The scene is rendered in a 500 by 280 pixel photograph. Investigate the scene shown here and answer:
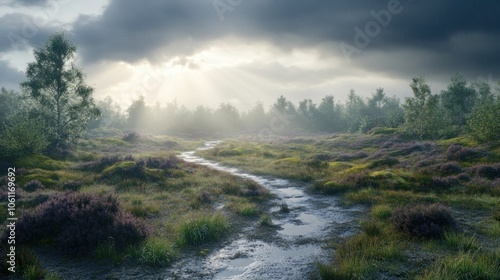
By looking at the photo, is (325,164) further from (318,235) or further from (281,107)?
(281,107)

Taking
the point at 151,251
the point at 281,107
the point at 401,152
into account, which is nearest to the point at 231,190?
the point at 151,251

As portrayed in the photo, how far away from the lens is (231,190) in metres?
18.5

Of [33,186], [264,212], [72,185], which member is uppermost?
[33,186]

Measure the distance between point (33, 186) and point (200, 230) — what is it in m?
13.0

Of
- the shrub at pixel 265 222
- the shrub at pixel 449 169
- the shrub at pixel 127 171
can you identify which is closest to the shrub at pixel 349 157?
the shrub at pixel 449 169

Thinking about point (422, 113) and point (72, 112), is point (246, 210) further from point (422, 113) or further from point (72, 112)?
point (422, 113)

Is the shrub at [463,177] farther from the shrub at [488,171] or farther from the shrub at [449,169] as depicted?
the shrub at [449,169]

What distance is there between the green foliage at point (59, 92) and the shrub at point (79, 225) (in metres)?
27.6

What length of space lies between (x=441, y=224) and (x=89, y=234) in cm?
1179

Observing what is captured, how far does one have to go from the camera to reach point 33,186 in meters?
17.4

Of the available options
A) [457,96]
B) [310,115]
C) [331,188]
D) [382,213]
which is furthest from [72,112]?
[310,115]

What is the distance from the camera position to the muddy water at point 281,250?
8.03 meters

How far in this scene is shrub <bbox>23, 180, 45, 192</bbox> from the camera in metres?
17.1

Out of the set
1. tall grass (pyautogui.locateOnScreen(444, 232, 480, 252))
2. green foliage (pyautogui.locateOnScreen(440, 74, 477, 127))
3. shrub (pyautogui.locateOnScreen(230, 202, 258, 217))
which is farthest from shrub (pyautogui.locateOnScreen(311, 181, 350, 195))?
green foliage (pyautogui.locateOnScreen(440, 74, 477, 127))
